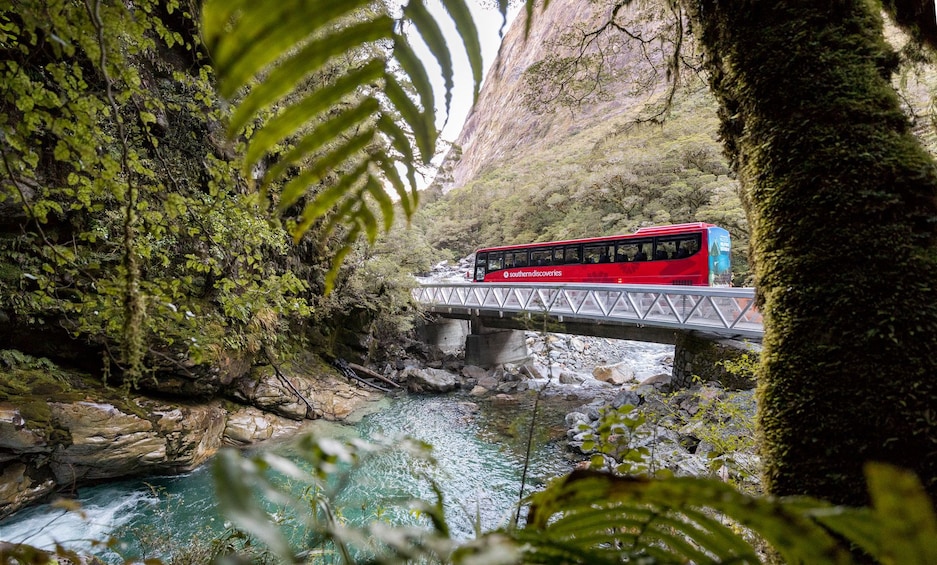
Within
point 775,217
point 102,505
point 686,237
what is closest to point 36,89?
point 775,217

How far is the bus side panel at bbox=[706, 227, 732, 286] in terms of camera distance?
390 inches

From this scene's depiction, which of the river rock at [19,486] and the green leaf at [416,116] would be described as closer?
the green leaf at [416,116]

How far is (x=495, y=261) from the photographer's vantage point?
14.7 meters

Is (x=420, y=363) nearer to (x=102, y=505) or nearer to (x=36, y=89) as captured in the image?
(x=102, y=505)

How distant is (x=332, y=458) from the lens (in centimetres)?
54

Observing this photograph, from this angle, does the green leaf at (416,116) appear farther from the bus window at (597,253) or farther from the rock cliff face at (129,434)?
the bus window at (597,253)

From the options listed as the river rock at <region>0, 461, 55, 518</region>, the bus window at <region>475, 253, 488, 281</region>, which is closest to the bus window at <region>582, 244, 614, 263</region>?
the bus window at <region>475, 253, 488, 281</region>

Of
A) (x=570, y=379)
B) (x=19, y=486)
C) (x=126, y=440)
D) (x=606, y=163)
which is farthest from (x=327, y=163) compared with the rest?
(x=606, y=163)

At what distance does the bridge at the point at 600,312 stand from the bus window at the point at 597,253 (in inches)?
60.8

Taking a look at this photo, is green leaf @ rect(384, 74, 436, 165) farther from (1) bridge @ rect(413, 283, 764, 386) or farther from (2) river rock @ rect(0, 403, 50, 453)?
(2) river rock @ rect(0, 403, 50, 453)

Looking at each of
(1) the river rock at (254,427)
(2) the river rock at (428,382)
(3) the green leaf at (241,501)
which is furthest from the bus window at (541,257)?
(3) the green leaf at (241,501)

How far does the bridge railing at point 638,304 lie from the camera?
25.1 feet

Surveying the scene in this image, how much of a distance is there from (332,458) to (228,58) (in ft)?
1.63

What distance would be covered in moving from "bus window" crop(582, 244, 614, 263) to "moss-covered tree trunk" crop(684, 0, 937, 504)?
1099 cm
